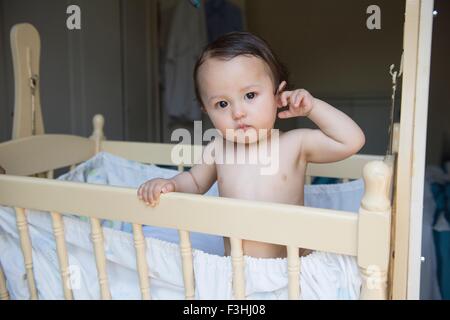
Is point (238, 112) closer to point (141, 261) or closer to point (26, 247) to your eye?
point (141, 261)

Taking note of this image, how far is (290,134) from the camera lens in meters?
0.95

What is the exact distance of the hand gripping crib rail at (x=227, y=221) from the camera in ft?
2.06

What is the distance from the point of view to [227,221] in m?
0.73

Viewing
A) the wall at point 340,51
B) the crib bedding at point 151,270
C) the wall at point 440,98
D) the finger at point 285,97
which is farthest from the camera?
the wall at point 340,51

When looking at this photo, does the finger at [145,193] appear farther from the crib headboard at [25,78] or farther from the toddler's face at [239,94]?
the crib headboard at [25,78]

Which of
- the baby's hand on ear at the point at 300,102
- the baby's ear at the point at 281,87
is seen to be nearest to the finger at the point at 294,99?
the baby's hand on ear at the point at 300,102

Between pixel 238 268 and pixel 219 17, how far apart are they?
1.86m

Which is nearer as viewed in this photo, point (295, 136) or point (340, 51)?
point (295, 136)

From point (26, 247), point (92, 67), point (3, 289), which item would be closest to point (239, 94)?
point (26, 247)

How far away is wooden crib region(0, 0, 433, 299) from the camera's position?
2.06 ft

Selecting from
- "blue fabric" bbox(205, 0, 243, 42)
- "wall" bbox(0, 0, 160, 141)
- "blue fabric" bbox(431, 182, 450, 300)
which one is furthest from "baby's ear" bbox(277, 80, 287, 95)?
"blue fabric" bbox(205, 0, 243, 42)
